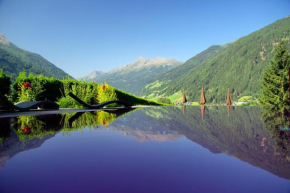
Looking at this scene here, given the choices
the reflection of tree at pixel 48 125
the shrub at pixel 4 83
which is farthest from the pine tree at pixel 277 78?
the shrub at pixel 4 83

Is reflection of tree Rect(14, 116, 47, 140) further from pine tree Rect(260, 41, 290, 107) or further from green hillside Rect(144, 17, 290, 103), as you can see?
green hillside Rect(144, 17, 290, 103)

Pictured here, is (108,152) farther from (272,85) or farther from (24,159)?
(272,85)

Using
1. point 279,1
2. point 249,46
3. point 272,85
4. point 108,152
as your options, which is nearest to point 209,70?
point 249,46

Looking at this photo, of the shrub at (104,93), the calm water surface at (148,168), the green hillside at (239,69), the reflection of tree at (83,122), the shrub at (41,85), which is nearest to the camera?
the calm water surface at (148,168)

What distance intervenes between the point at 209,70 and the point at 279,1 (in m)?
152

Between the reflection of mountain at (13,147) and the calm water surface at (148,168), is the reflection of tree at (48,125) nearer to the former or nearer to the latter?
the reflection of mountain at (13,147)

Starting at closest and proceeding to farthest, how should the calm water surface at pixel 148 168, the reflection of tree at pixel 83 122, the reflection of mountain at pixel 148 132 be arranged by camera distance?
the calm water surface at pixel 148 168 → the reflection of mountain at pixel 148 132 → the reflection of tree at pixel 83 122

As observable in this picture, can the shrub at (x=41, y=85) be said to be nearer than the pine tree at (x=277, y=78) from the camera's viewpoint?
Yes

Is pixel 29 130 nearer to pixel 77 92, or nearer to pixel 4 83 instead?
pixel 4 83

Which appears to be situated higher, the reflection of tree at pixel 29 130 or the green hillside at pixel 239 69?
the green hillside at pixel 239 69

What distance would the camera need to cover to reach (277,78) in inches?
712

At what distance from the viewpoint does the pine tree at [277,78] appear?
17200mm

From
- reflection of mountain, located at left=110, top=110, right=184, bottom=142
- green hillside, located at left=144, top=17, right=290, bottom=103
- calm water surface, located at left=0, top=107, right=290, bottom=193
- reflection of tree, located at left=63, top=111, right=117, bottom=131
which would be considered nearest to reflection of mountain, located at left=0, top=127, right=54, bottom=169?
calm water surface, located at left=0, top=107, right=290, bottom=193

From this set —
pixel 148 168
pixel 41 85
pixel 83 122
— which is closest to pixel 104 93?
pixel 41 85
